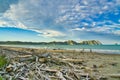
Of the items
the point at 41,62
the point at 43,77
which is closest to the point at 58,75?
the point at 43,77

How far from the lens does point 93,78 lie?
1298cm

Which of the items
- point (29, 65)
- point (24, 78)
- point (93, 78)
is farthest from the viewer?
point (29, 65)

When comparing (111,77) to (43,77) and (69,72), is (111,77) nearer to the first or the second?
(69,72)

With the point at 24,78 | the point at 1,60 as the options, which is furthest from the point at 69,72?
the point at 1,60

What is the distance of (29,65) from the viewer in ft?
45.9

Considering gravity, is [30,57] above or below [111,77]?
above

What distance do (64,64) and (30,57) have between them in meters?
2.03

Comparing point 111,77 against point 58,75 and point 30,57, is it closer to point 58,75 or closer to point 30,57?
point 58,75

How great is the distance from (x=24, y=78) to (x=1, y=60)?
2.08 m

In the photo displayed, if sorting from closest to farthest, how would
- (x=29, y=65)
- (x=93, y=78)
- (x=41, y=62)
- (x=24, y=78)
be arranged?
(x=24, y=78)
(x=93, y=78)
(x=29, y=65)
(x=41, y=62)

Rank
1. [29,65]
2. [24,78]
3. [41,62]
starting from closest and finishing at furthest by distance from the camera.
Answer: [24,78], [29,65], [41,62]

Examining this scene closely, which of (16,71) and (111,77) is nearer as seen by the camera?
(16,71)

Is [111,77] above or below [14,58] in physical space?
below

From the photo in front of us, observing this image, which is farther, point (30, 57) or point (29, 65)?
point (30, 57)
